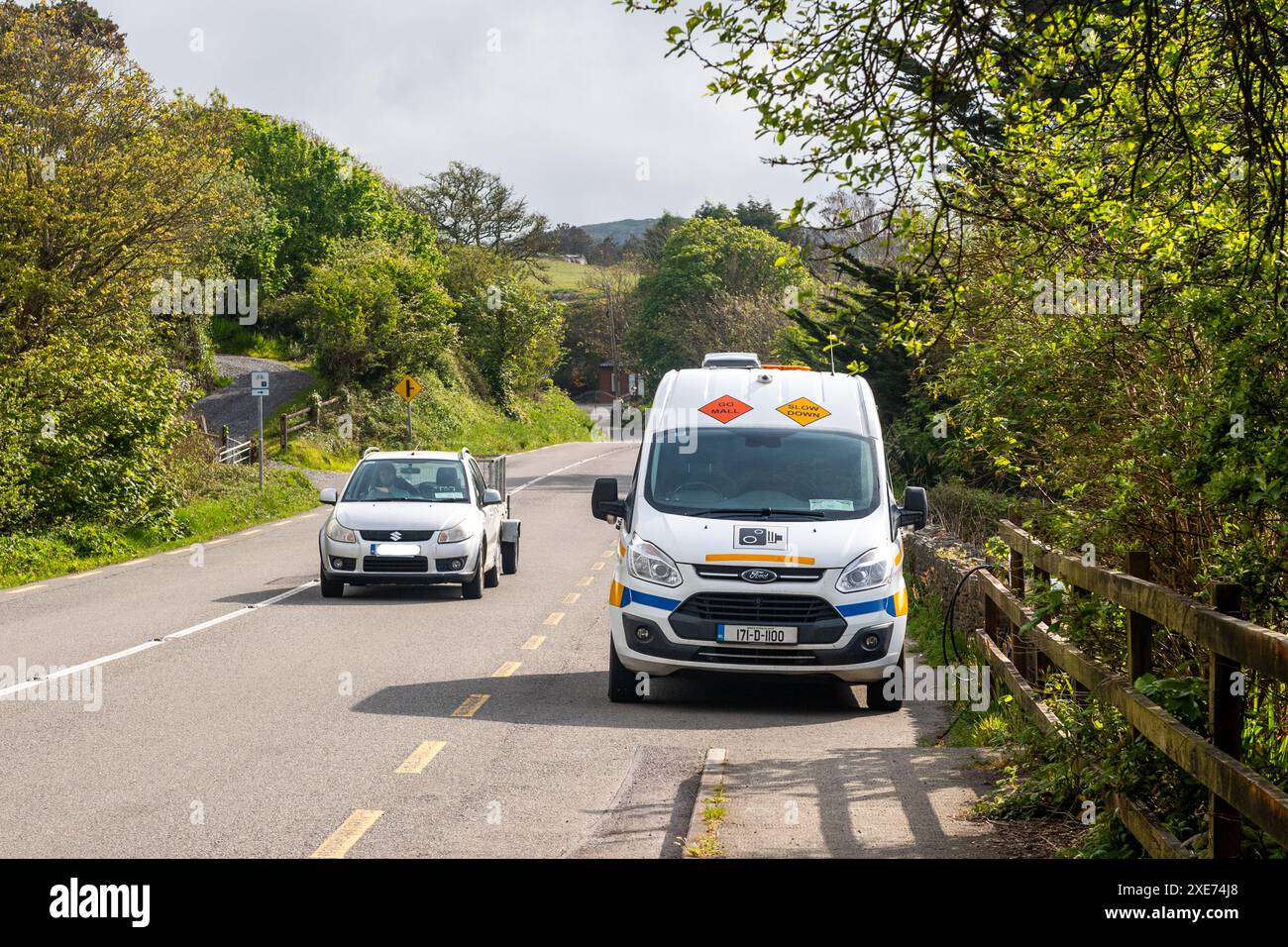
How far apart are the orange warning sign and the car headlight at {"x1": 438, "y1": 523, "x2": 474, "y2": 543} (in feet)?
19.6

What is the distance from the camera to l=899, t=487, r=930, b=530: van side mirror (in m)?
11.3

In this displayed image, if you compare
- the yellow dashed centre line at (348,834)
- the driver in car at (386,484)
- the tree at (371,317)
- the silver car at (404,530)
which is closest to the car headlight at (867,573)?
the yellow dashed centre line at (348,834)

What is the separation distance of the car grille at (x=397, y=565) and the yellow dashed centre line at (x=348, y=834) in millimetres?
10137

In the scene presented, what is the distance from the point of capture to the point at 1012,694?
9.09 m

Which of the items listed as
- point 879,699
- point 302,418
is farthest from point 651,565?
point 302,418

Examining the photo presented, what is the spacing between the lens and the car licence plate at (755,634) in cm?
1078

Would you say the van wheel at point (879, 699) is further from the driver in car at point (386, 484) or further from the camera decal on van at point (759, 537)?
the driver in car at point (386, 484)

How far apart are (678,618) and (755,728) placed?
102cm

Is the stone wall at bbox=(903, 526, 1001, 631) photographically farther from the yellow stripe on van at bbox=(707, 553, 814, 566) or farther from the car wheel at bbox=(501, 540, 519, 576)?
the car wheel at bbox=(501, 540, 519, 576)

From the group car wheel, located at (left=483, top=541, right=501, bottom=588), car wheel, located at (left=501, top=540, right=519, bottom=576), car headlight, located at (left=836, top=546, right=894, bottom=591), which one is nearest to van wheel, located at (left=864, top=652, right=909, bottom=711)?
car headlight, located at (left=836, top=546, right=894, bottom=591)

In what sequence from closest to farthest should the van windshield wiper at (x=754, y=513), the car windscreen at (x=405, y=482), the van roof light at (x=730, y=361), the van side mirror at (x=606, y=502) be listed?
the van windshield wiper at (x=754, y=513), the van side mirror at (x=606, y=502), the van roof light at (x=730, y=361), the car windscreen at (x=405, y=482)

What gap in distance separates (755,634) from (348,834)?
453cm


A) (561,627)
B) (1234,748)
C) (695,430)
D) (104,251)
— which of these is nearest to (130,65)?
(104,251)

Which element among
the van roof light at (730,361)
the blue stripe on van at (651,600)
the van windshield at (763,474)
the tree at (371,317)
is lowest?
the blue stripe on van at (651,600)
